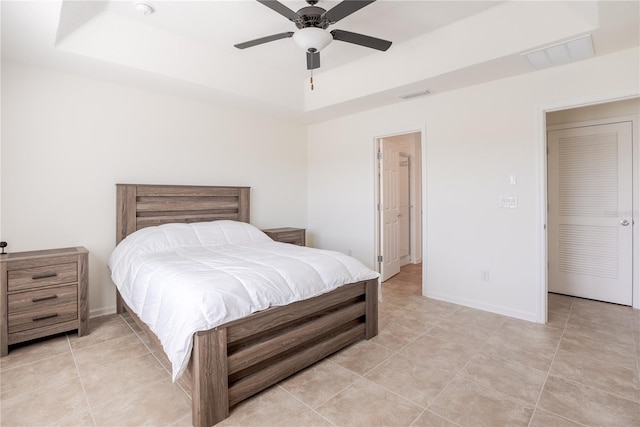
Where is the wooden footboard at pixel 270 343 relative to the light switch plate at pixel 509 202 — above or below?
below

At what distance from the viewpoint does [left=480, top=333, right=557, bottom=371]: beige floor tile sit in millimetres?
2342

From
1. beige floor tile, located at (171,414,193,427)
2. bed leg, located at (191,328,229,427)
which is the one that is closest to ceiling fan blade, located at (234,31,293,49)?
bed leg, located at (191,328,229,427)

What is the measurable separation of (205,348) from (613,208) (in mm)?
4393

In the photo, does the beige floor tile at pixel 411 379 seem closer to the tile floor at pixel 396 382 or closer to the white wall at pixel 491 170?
the tile floor at pixel 396 382

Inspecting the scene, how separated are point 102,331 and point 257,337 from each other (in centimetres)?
184

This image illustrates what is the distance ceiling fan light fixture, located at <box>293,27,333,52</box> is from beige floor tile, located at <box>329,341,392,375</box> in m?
2.34

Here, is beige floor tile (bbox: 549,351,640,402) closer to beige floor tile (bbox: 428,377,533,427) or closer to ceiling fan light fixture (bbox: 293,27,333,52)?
beige floor tile (bbox: 428,377,533,427)

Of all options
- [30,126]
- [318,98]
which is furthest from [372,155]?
[30,126]

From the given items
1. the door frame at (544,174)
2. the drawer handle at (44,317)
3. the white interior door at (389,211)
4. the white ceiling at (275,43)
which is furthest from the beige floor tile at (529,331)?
the drawer handle at (44,317)

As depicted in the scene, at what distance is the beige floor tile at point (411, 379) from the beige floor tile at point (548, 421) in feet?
1.60

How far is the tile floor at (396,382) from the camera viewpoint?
176cm

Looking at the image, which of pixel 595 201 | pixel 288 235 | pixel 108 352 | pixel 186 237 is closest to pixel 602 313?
pixel 595 201

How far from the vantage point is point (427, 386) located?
6.72 feet

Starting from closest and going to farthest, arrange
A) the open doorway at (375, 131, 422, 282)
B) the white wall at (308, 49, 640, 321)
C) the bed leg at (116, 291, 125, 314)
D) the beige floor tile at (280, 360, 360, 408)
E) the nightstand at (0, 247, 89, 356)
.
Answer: the beige floor tile at (280, 360, 360, 408) → the nightstand at (0, 247, 89, 356) → the white wall at (308, 49, 640, 321) → the bed leg at (116, 291, 125, 314) → the open doorway at (375, 131, 422, 282)
